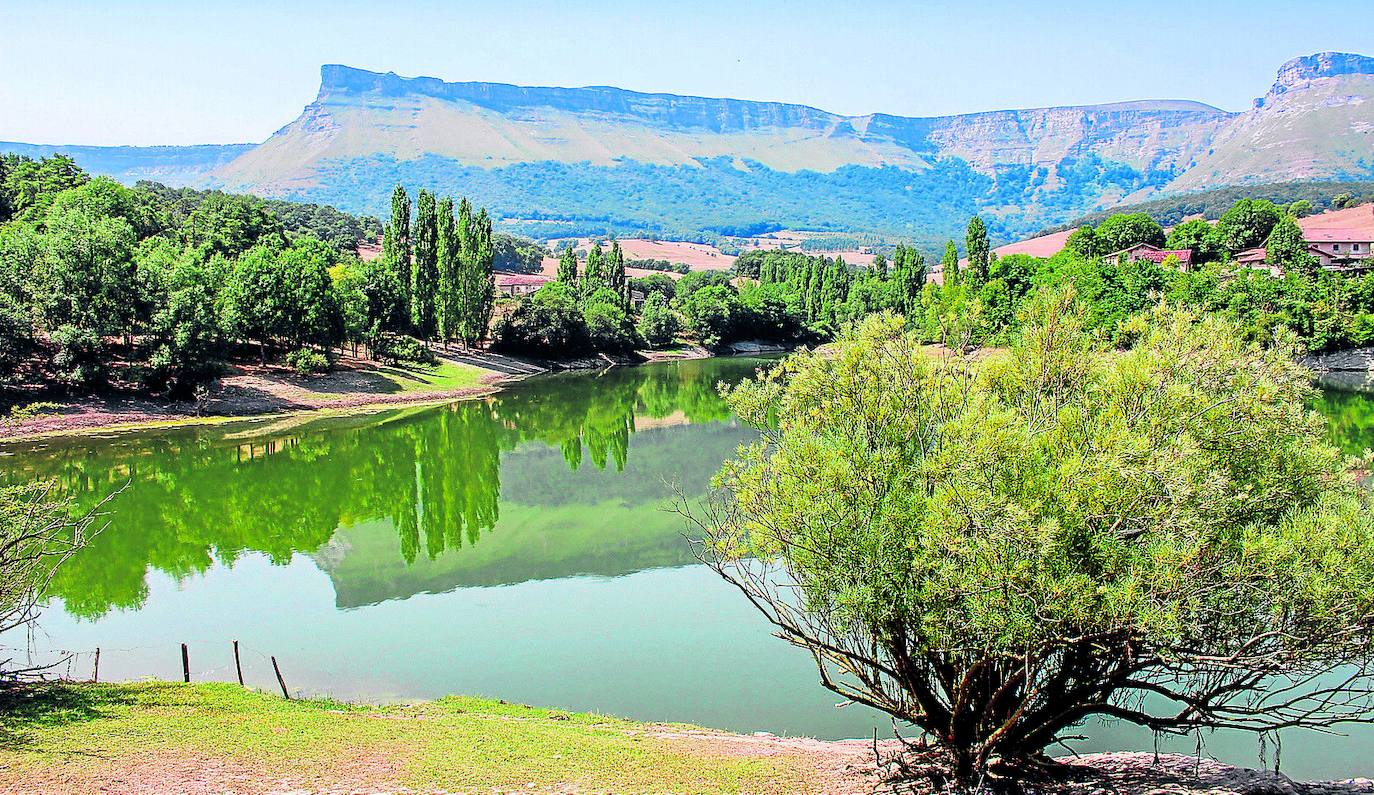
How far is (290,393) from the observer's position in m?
57.2

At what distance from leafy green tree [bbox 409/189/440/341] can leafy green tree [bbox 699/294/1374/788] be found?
63547mm

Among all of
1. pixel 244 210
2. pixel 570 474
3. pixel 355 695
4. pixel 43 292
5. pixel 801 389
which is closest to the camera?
pixel 801 389

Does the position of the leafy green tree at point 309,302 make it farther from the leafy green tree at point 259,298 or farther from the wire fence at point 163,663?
the wire fence at point 163,663

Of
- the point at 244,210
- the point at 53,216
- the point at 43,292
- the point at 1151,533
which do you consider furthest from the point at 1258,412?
the point at 244,210

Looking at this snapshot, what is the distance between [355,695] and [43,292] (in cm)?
3997

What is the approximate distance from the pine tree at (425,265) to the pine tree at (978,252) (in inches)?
1976

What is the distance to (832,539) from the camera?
40.0 feet

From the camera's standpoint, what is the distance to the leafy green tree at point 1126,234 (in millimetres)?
109750

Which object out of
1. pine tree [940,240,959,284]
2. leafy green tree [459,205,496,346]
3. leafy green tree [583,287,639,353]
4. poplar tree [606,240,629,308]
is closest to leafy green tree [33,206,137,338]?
leafy green tree [459,205,496,346]

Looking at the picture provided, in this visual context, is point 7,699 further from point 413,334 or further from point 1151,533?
point 413,334

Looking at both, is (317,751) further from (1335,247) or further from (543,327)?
(1335,247)

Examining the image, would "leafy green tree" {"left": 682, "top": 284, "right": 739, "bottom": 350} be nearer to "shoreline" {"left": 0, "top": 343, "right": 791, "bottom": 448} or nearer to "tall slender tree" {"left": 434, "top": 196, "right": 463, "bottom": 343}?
"shoreline" {"left": 0, "top": 343, "right": 791, "bottom": 448}

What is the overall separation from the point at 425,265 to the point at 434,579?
5154 centimetres

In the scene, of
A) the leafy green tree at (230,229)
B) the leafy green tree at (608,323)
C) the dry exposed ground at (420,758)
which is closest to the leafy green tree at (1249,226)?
the leafy green tree at (608,323)
